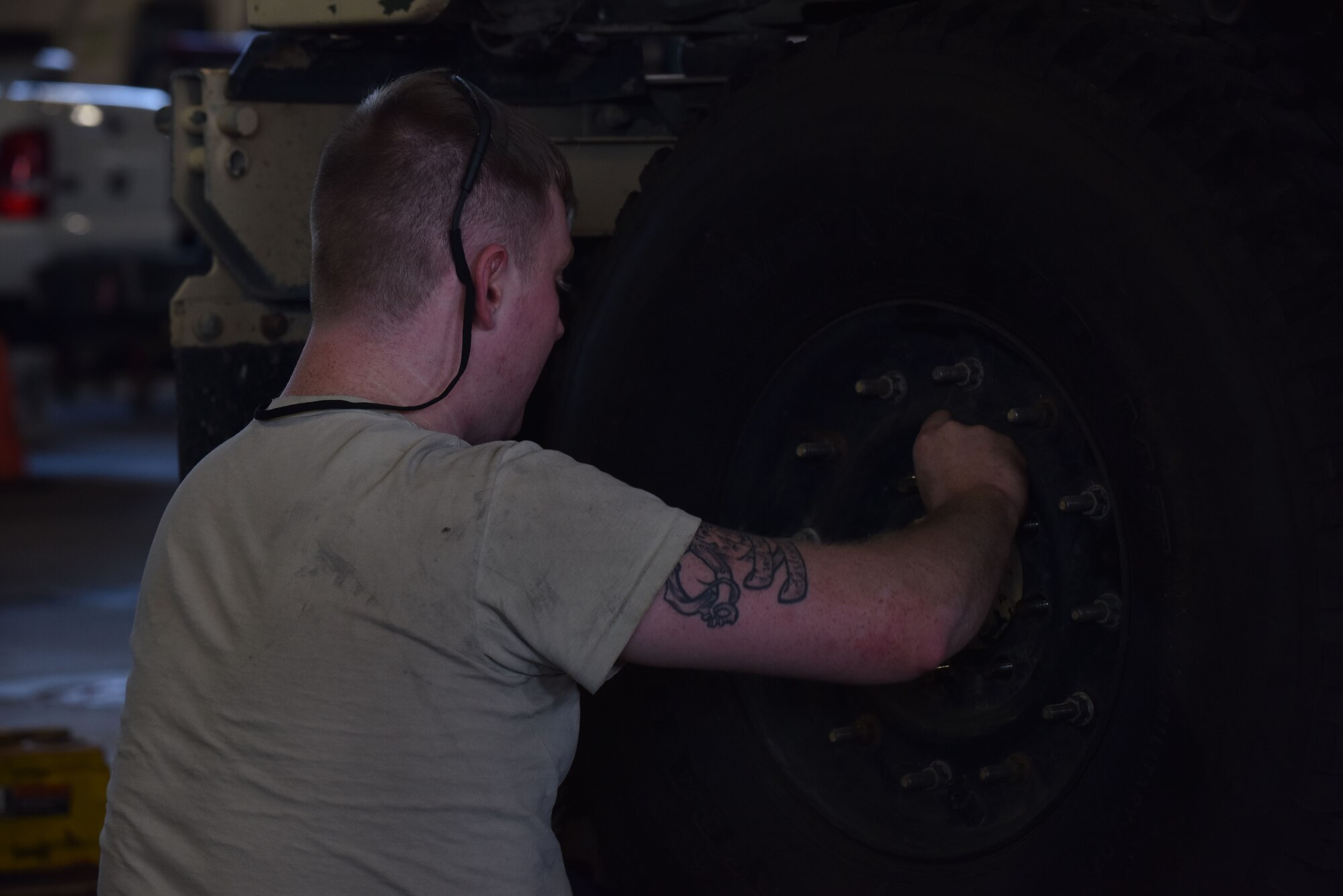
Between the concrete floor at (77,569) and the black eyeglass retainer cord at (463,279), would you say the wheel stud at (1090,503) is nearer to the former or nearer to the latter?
the black eyeglass retainer cord at (463,279)

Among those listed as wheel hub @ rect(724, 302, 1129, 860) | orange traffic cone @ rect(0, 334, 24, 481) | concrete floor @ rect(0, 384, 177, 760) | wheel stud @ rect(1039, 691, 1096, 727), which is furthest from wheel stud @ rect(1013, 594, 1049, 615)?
orange traffic cone @ rect(0, 334, 24, 481)

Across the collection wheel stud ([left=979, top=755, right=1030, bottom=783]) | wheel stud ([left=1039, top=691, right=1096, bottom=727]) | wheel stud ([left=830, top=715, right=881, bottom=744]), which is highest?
wheel stud ([left=1039, top=691, right=1096, bottom=727])

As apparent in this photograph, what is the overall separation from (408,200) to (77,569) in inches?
200

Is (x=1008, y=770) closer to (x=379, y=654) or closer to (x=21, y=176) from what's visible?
(x=379, y=654)

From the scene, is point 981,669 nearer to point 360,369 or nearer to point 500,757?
point 500,757

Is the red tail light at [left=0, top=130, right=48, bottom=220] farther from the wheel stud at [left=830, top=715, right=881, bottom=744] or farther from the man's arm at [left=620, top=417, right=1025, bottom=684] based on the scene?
the man's arm at [left=620, top=417, right=1025, bottom=684]

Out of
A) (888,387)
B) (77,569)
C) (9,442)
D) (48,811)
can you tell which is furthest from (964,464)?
(9,442)

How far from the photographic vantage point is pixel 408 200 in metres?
1.61

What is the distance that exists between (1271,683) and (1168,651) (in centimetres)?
12

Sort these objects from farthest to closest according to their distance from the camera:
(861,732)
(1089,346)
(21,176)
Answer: (21,176) < (861,732) < (1089,346)

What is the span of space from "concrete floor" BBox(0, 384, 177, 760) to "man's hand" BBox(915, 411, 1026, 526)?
8.55ft

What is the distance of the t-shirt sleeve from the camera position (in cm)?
144

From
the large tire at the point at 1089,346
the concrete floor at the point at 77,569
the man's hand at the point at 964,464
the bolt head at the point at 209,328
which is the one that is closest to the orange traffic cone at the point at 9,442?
the concrete floor at the point at 77,569

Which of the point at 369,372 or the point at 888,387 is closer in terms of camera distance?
the point at 369,372
